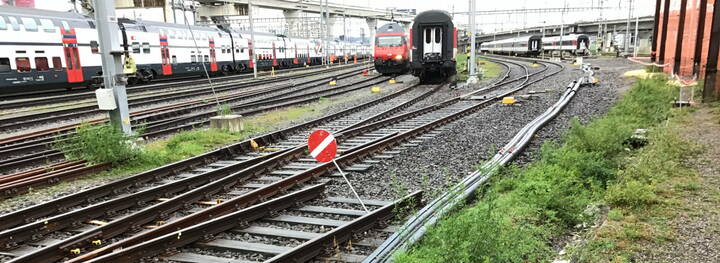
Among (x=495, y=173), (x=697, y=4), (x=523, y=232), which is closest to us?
(x=523, y=232)

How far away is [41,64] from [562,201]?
70.5 feet

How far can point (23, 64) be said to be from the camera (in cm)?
1883

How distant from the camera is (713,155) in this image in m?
7.46

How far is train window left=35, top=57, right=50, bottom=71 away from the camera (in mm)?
19312

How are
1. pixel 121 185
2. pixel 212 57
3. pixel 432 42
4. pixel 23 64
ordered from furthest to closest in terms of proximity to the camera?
pixel 212 57, pixel 432 42, pixel 23 64, pixel 121 185

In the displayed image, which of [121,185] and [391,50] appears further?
[391,50]

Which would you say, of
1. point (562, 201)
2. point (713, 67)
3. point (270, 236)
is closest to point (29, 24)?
point (270, 236)

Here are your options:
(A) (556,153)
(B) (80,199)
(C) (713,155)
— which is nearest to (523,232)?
(A) (556,153)

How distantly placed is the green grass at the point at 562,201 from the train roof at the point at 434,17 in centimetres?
1292

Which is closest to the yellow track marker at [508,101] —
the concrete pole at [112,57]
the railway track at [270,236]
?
the railway track at [270,236]

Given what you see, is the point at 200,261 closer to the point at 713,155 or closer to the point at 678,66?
the point at 713,155

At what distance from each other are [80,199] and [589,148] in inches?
308

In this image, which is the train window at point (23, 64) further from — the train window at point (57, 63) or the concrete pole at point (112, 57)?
the concrete pole at point (112, 57)

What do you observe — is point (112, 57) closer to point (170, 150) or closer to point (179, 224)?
point (170, 150)
